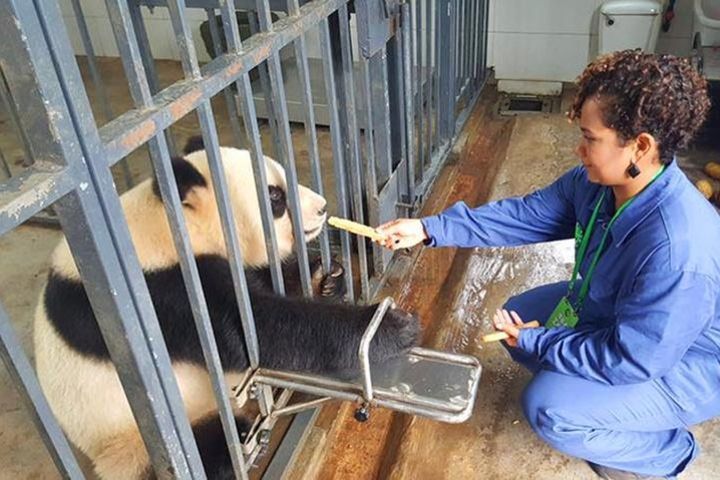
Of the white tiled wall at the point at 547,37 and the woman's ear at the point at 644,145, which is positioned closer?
the woman's ear at the point at 644,145

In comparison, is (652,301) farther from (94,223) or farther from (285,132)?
(94,223)

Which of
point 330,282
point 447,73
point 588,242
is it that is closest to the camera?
point 588,242

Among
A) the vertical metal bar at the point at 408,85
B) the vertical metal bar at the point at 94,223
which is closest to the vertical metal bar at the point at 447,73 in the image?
the vertical metal bar at the point at 408,85

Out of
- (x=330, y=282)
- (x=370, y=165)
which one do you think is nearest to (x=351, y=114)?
(x=370, y=165)

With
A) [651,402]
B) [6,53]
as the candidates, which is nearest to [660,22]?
[651,402]

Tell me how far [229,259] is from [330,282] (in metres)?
0.70

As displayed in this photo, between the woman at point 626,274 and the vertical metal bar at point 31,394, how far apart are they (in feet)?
3.26

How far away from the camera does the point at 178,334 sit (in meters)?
1.43

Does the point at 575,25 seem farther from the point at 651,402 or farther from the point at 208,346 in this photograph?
the point at 208,346

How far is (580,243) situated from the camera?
5.49 feet

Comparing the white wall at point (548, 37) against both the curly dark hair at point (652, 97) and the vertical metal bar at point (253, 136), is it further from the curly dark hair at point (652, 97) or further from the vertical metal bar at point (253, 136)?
the vertical metal bar at point (253, 136)

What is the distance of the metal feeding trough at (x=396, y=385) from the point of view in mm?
1362

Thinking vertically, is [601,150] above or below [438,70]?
above

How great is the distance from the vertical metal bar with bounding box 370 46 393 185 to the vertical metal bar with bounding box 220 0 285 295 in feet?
2.64
